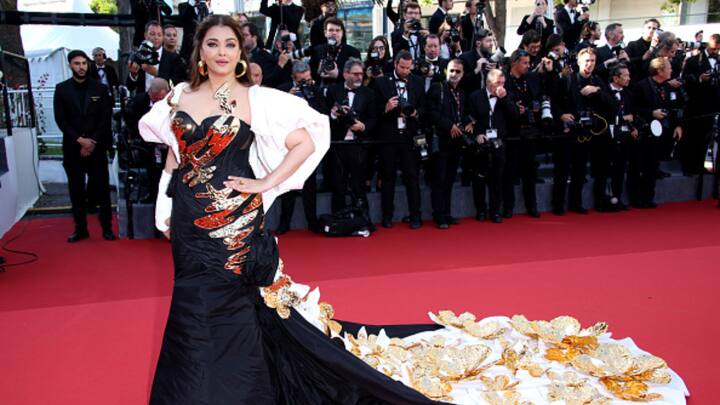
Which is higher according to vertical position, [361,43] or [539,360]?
[361,43]

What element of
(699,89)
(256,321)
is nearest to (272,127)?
(256,321)

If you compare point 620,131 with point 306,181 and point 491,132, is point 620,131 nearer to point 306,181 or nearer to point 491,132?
point 491,132

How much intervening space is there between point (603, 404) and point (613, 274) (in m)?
2.08

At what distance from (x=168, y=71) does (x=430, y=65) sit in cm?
244

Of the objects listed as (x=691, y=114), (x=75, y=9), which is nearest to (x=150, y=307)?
(x=691, y=114)

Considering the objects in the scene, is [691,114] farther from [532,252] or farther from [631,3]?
[631,3]

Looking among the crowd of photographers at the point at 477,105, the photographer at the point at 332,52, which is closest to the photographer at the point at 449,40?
the crowd of photographers at the point at 477,105

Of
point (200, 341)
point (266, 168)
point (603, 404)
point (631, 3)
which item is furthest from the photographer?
point (631, 3)

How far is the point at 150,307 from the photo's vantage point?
13.2 ft

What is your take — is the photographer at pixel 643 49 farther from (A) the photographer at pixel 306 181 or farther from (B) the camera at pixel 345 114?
(A) the photographer at pixel 306 181

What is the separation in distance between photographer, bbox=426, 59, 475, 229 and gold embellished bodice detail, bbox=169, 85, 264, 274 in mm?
3983

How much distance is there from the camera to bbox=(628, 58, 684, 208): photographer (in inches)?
272

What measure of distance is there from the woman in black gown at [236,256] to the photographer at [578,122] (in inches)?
181

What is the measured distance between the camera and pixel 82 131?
231 inches
